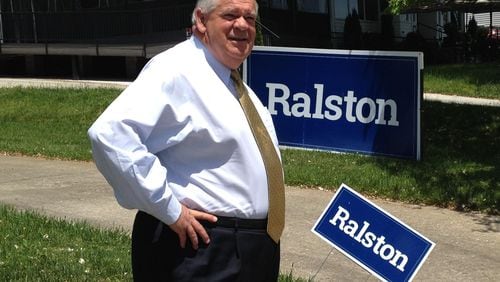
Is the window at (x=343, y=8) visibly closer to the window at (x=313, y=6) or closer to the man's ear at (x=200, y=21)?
the window at (x=313, y=6)

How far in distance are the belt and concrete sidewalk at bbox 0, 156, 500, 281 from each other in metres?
2.55

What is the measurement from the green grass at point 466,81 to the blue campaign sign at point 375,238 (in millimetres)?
13223

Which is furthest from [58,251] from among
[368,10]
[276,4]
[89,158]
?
[368,10]

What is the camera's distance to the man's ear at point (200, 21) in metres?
2.62

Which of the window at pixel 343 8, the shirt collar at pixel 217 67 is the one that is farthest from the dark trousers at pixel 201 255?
the window at pixel 343 8

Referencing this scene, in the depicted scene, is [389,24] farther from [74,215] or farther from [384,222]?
[384,222]

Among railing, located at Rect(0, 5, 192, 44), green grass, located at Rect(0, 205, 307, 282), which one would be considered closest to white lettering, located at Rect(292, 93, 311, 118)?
green grass, located at Rect(0, 205, 307, 282)

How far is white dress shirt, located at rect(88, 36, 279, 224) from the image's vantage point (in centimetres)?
243

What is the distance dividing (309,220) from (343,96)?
346 centimetres

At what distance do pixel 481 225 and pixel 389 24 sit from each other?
70.2ft

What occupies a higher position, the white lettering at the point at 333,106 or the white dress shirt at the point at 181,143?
the white dress shirt at the point at 181,143

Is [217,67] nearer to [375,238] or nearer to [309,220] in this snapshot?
[375,238]

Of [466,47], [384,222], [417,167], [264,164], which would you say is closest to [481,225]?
[417,167]

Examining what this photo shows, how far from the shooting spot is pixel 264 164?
8.66ft
